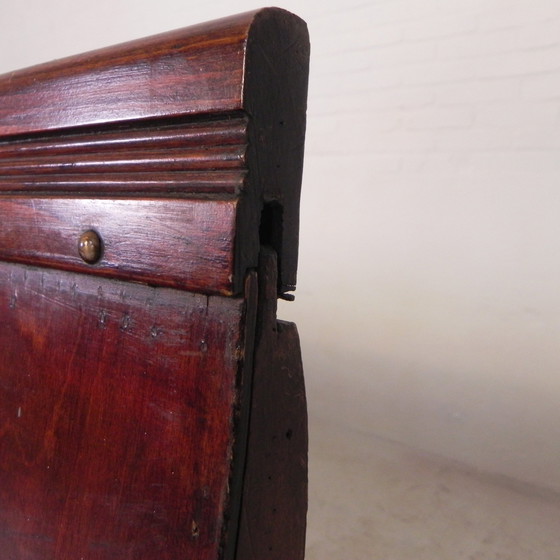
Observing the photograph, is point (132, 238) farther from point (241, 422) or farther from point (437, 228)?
point (437, 228)

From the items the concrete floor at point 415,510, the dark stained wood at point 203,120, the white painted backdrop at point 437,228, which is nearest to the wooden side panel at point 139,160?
the dark stained wood at point 203,120

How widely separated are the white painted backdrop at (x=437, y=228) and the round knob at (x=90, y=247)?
183 cm

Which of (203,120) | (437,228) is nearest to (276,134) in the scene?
(203,120)

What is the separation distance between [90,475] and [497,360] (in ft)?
6.21

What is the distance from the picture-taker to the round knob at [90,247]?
0.48m

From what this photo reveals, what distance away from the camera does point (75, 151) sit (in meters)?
0.49

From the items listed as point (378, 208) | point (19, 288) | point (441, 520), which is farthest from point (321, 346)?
point (19, 288)

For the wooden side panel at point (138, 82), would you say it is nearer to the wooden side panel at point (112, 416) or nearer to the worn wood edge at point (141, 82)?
the worn wood edge at point (141, 82)

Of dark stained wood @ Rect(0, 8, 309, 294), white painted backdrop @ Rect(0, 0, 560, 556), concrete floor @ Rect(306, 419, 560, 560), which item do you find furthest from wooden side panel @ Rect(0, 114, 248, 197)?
white painted backdrop @ Rect(0, 0, 560, 556)

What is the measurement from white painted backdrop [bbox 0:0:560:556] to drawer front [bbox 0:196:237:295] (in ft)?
5.97

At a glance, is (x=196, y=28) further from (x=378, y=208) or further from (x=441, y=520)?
(x=378, y=208)

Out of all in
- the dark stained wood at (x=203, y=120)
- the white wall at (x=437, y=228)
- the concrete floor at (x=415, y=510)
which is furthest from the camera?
the white wall at (x=437, y=228)

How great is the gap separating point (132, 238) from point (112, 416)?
0.13m

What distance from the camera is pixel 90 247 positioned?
48 cm
